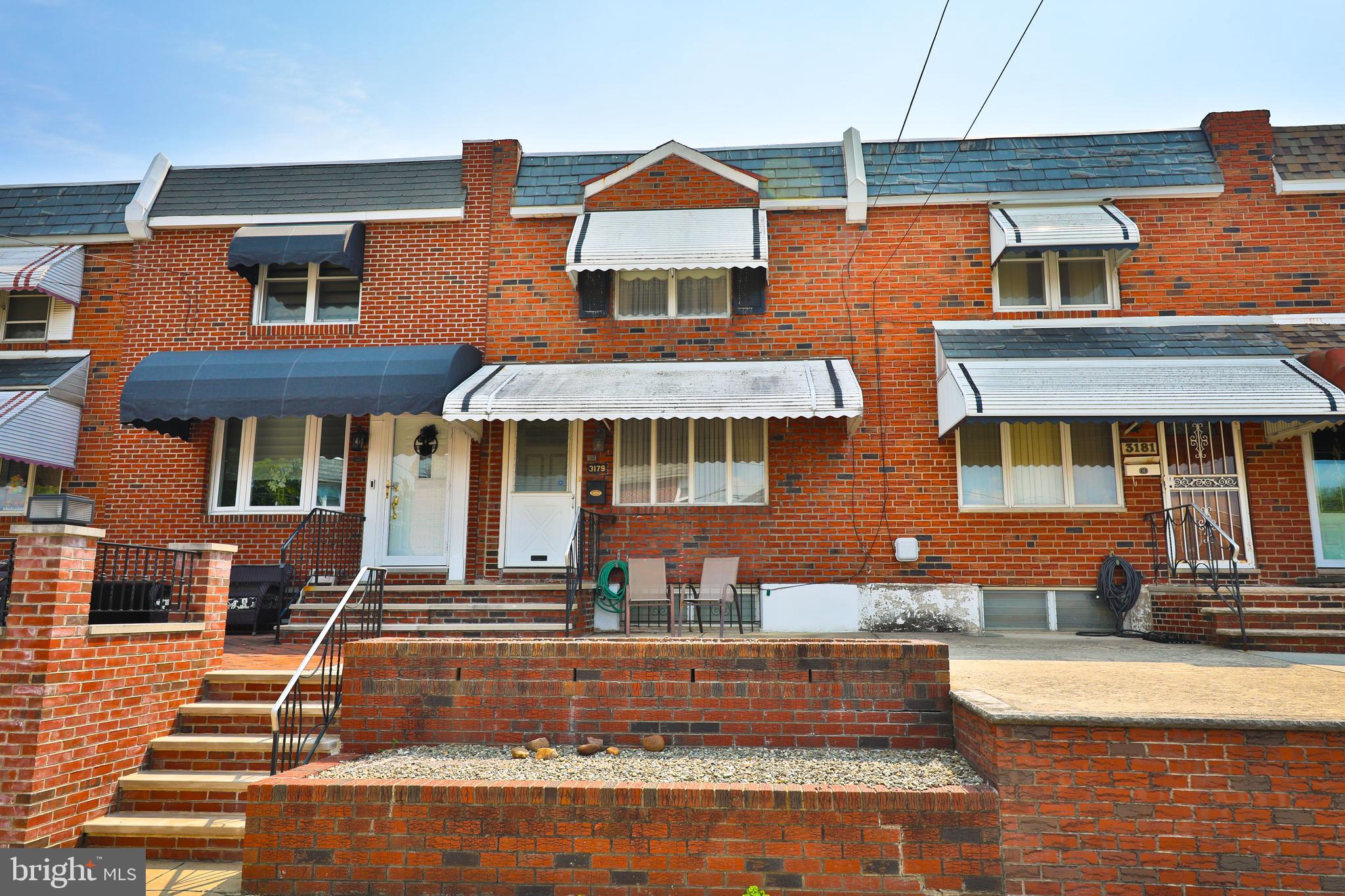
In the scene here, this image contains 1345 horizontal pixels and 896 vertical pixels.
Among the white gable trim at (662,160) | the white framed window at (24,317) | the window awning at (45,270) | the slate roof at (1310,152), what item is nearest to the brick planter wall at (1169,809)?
the white gable trim at (662,160)

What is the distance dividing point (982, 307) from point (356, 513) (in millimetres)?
8592

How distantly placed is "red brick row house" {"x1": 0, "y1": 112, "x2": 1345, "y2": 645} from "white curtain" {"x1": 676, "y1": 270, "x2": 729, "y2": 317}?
37 millimetres

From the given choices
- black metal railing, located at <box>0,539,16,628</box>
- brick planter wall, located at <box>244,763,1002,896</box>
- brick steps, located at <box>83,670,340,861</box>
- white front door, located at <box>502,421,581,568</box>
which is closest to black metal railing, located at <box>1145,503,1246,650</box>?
brick planter wall, located at <box>244,763,1002,896</box>

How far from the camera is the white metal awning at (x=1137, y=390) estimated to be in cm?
905

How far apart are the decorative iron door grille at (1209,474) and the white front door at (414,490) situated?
8835 mm

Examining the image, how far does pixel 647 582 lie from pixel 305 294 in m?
6.62

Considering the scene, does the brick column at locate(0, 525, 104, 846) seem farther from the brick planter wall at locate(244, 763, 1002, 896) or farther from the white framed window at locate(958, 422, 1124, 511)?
the white framed window at locate(958, 422, 1124, 511)

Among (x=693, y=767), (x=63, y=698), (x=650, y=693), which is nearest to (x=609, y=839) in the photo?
(x=693, y=767)

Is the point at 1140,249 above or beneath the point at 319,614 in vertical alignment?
above

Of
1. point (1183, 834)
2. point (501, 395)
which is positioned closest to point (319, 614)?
point (501, 395)

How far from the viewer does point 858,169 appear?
11156 millimetres

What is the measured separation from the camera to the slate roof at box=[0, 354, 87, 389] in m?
11.1

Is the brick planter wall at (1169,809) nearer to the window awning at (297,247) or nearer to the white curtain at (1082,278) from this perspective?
the white curtain at (1082,278)

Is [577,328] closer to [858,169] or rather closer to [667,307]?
[667,307]
